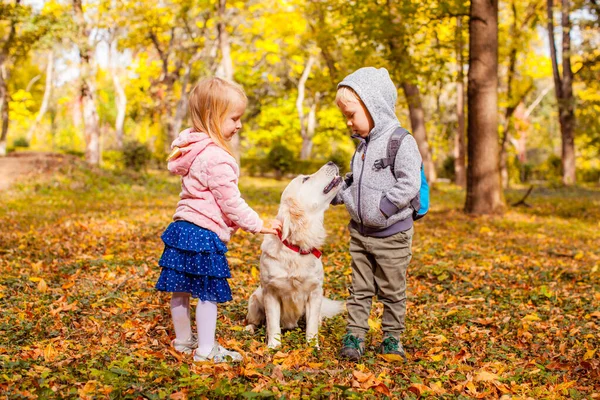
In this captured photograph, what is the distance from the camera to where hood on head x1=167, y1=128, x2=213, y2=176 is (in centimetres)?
368

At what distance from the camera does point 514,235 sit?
10039 millimetres

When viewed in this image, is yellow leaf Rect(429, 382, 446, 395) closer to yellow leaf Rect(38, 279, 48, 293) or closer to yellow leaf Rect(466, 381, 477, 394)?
yellow leaf Rect(466, 381, 477, 394)

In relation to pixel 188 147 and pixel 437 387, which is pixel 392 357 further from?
pixel 188 147

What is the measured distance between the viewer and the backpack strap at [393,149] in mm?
3863

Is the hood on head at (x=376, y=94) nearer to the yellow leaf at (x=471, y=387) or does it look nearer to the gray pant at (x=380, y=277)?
the gray pant at (x=380, y=277)

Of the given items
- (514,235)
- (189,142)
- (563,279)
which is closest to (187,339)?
(189,142)

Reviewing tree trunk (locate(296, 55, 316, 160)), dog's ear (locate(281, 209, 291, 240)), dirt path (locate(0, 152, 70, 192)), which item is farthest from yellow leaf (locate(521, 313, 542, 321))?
tree trunk (locate(296, 55, 316, 160))

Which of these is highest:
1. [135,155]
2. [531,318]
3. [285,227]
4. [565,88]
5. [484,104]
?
[565,88]

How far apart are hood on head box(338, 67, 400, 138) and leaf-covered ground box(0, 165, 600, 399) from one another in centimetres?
164

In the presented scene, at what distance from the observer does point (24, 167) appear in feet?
54.6

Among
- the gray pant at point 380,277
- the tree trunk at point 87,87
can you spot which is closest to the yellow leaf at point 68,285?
the gray pant at point 380,277

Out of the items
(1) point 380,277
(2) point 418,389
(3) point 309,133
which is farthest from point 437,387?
(3) point 309,133

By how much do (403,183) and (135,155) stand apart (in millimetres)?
19229

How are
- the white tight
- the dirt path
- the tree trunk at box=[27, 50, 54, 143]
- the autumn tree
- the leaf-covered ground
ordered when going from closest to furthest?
1. the leaf-covered ground
2. the white tight
3. the dirt path
4. the autumn tree
5. the tree trunk at box=[27, 50, 54, 143]
